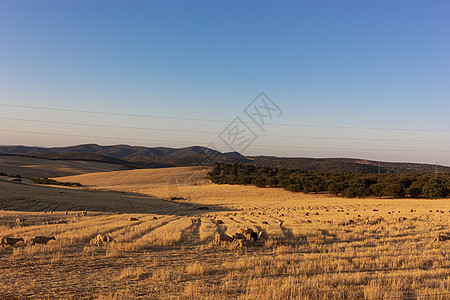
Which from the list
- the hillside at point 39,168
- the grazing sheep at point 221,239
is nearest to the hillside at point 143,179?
the hillside at point 39,168

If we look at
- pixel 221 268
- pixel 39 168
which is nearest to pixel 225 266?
pixel 221 268

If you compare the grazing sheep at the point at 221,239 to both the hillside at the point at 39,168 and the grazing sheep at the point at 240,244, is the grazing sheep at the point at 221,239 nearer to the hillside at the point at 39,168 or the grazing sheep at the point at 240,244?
the grazing sheep at the point at 240,244

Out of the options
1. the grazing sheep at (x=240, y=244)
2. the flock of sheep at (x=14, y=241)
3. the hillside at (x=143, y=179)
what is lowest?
the hillside at (x=143, y=179)

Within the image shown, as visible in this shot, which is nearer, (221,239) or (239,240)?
(239,240)

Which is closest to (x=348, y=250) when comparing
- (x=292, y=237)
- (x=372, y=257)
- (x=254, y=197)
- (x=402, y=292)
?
(x=372, y=257)

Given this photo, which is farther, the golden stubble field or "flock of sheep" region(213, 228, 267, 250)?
"flock of sheep" region(213, 228, 267, 250)

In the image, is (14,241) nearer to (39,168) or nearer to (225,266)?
(225,266)

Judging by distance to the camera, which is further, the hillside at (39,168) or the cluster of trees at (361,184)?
the hillside at (39,168)

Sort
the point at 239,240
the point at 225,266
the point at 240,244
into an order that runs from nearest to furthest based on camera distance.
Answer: the point at 225,266
the point at 240,244
the point at 239,240

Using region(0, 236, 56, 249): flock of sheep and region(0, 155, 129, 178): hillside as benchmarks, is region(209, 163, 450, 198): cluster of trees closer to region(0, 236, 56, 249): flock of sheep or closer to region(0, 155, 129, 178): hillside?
region(0, 236, 56, 249): flock of sheep

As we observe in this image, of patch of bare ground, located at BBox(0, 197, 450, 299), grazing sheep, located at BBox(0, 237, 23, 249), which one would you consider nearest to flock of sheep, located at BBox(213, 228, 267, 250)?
patch of bare ground, located at BBox(0, 197, 450, 299)

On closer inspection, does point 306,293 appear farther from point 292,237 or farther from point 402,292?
point 292,237

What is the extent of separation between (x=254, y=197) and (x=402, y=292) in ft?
173

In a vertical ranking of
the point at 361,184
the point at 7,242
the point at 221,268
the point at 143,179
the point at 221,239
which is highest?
the point at 361,184
